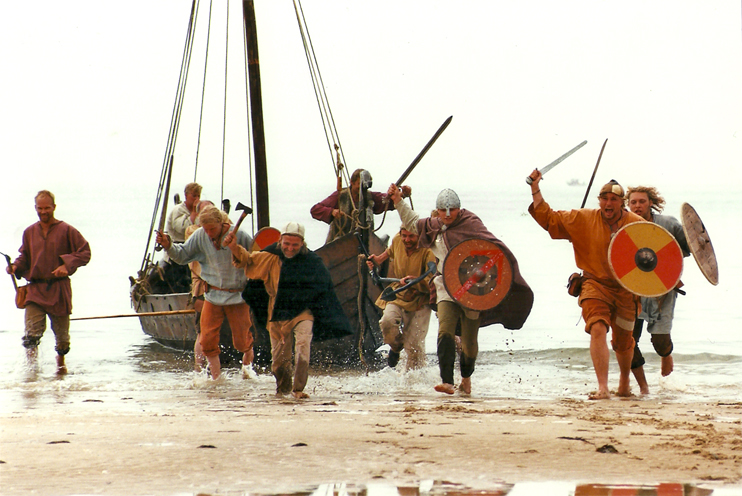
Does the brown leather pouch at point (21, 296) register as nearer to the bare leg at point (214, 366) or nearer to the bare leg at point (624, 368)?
the bare leg at point (214, 366)

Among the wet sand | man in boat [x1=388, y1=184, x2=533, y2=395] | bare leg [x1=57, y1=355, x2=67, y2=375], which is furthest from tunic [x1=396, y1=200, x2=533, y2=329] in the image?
bare leg [x1=57, y1=355, x2=67, y2=375]

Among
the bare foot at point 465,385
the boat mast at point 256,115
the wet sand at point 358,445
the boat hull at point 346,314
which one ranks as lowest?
the wet sand at point 358,445

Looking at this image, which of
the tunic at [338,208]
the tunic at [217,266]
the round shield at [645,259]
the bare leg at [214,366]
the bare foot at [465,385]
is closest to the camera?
the round shield at [645,259]

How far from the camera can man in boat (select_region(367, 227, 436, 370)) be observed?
29.7 feet

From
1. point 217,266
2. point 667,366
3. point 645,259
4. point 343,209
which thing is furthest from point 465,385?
point 343,209

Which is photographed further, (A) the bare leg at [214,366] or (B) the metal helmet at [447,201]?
(A) the bare leg at [214,366]

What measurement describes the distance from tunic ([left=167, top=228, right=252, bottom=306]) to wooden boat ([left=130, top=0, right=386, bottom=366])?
146cm

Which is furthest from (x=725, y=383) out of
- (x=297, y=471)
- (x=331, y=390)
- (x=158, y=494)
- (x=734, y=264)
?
(x=734, y=264)

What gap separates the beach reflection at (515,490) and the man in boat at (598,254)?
118 inches

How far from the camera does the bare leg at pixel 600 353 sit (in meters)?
7.73

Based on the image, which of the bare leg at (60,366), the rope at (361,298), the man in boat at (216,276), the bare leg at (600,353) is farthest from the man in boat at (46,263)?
the bare leg at (600,353)

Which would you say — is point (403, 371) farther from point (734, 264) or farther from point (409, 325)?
point (734, 264)

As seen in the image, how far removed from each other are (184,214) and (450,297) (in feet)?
12.5

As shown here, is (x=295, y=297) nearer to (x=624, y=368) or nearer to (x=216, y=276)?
(x=216, y=276)
